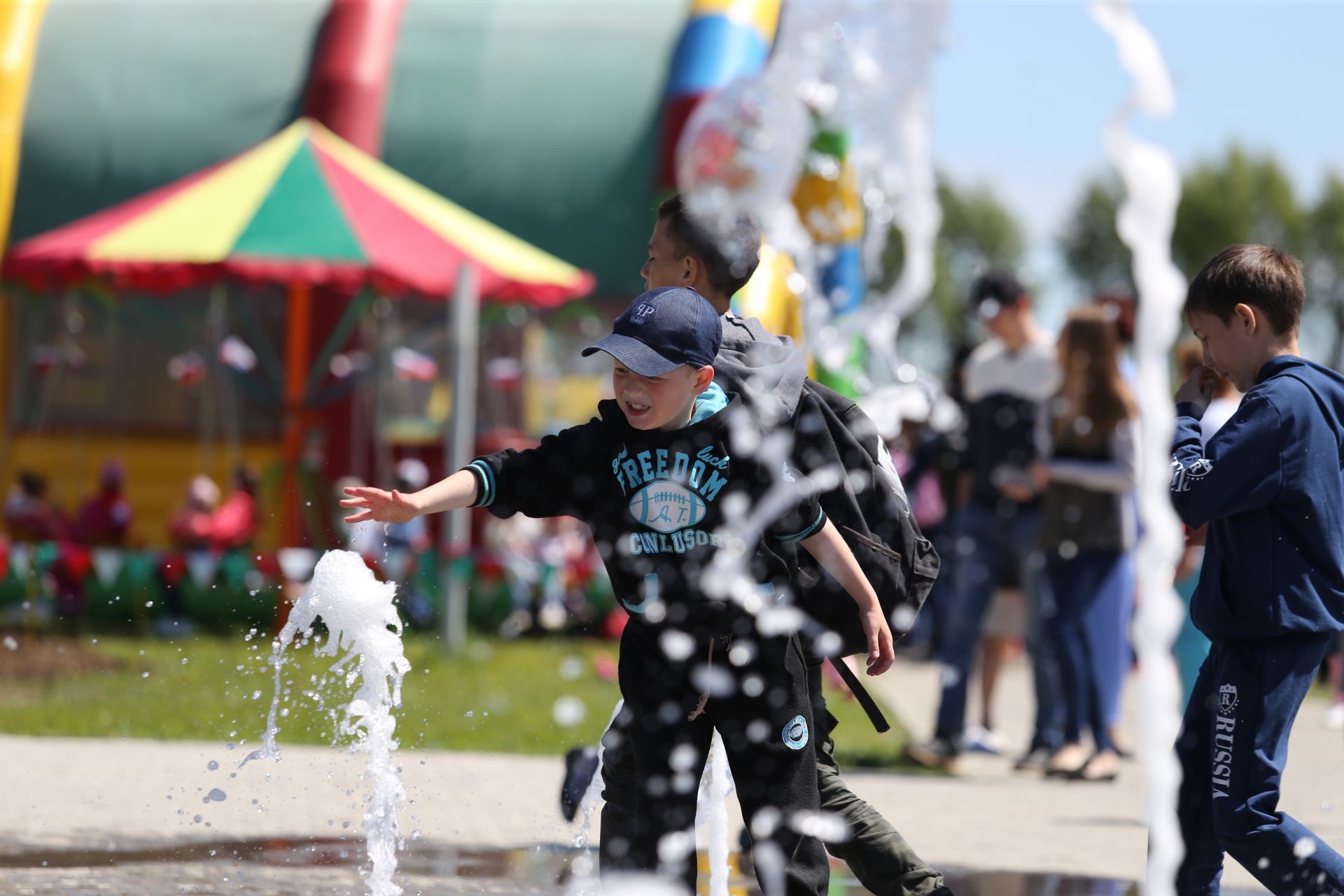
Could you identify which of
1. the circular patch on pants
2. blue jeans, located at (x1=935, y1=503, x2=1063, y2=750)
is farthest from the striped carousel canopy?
the circular patch on pants

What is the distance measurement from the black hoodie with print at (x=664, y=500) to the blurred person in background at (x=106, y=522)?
9223mm

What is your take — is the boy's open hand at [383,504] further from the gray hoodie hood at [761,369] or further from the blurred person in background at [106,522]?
the blurred person in background at [106,522]

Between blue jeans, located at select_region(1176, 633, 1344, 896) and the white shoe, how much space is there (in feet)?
13.1

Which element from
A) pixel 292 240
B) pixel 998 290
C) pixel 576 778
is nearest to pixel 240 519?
pixel 292 240

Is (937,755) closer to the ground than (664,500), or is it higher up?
closer to the ground

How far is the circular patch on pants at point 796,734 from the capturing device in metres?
3.31

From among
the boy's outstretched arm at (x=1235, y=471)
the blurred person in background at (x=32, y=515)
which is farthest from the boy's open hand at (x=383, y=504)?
the blurred person in background at (x=32, y=515)

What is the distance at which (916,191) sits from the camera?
964cm

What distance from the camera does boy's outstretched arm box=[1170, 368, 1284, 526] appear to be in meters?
3.43

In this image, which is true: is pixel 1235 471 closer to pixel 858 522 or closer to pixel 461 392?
pixel 858 522

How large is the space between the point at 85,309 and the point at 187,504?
2764 millimetres

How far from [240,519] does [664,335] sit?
9034 millimetres

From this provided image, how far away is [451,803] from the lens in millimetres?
5695

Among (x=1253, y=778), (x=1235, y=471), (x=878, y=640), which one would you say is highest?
(x=1235, y=471)
